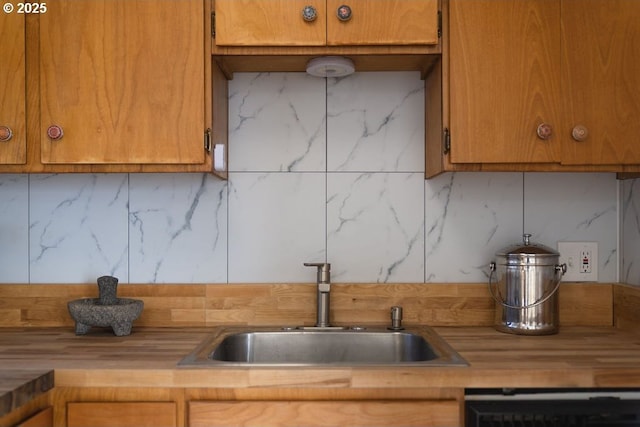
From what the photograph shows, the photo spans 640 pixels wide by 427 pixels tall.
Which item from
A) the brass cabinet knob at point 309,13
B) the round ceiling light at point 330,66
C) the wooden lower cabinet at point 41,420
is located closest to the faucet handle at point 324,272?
the round ceiling light at point 330,66

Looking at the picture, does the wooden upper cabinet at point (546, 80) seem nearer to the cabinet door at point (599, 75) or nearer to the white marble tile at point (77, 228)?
the cabinet door at point (599, 75)

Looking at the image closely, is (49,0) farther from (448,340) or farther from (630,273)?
(630,273)

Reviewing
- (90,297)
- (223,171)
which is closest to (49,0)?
(223,171)

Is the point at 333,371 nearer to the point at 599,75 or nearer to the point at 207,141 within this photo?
the point at 207,141

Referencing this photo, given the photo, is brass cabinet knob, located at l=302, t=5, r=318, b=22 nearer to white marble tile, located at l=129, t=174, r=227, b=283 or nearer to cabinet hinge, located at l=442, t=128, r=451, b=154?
cabinet hinge, located at l=442, t=128, r=451, b=154

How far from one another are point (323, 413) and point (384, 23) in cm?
110

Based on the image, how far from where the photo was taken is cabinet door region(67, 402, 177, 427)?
4.70 ft

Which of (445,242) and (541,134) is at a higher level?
(541,134)

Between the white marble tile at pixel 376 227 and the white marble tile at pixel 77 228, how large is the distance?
735 mm

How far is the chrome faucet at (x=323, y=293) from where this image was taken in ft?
6.40

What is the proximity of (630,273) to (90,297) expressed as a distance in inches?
72.3

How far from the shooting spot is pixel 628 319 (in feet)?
6.36

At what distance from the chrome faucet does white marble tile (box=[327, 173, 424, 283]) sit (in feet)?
0.41

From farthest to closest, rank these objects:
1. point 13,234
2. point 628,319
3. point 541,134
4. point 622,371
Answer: point 13,234, point 628,319, point 541,134, point 622,371
